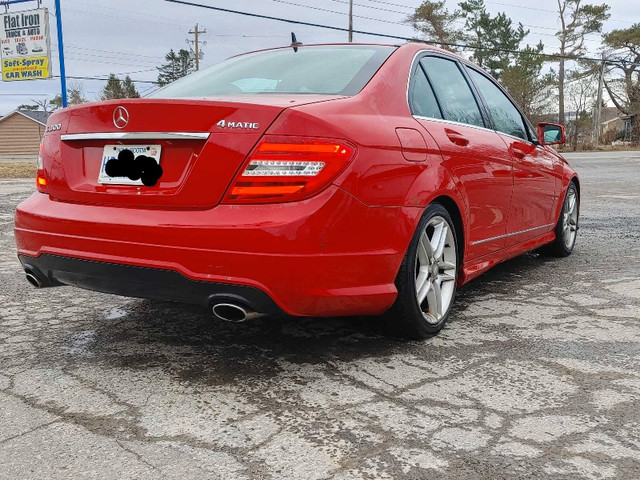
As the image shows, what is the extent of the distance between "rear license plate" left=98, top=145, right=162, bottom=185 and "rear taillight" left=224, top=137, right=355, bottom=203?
1.27 ft

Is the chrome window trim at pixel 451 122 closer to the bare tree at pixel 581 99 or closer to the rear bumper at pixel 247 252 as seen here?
the rear bumper at pixel 247 252

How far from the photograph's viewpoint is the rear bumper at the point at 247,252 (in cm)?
248

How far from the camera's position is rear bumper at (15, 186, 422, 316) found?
2.48 metres

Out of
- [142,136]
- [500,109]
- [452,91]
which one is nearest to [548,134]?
[500,109]

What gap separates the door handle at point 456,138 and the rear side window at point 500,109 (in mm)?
793

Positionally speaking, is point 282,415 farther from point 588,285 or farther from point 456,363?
point 588,285

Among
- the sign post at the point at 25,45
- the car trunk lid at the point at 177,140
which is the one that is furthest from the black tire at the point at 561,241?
the sign post at the point at 25,45

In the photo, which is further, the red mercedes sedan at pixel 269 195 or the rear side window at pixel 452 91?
the rear side window at pixel 452 91

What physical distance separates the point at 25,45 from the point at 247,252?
22.2 m

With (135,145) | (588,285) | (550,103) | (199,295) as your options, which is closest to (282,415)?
(199,295)

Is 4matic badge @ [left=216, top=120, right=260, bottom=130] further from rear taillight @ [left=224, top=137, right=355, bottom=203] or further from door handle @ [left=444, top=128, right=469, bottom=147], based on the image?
door handle @ [left=444, top=128, right=469, bottom=147]

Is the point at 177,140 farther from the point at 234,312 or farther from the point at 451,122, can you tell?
the point at 451,122

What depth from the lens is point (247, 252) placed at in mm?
2475

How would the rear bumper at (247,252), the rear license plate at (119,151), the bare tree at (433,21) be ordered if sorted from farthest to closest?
1. the bare tree at (433,21)
2. the rear license plate at (119,151)
3. the rear bumper at (247,252)
